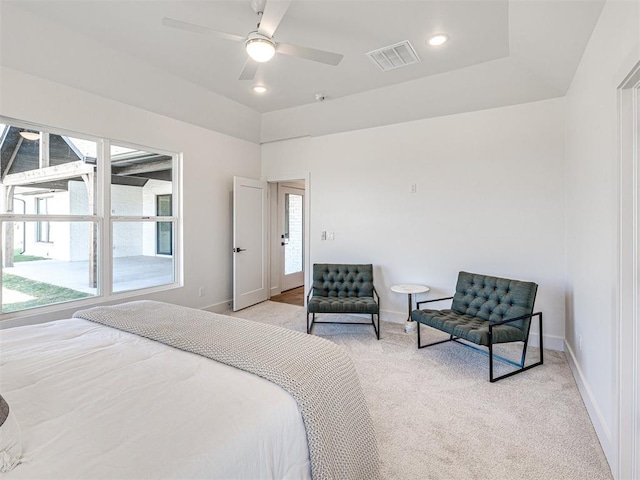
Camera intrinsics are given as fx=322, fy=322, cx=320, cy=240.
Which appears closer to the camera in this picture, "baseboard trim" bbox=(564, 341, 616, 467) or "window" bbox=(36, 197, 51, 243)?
"baseboard trim" bbox=(564, 341, 616, 467)

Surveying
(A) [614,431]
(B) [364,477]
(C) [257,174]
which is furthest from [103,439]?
(C) [257,174]

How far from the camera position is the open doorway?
19.4ft

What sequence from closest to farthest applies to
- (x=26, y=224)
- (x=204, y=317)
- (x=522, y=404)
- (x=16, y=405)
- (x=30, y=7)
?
(x=16, y=405), (x=204, y=317), (x=522, y=404), (x=30, y=7), (x=26, y=224)

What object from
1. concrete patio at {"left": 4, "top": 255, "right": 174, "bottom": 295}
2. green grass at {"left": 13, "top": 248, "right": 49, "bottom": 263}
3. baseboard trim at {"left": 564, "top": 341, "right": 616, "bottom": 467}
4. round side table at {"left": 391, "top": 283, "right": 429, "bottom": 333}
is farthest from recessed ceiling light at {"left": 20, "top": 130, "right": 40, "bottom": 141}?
baseboard trim at {"left": 564, "top": 341, "right": 616, "bottom": 467}

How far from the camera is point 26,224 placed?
2.96m

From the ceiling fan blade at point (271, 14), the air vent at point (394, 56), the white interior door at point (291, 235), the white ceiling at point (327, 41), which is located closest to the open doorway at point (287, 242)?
the white interior door at point (291, 235)

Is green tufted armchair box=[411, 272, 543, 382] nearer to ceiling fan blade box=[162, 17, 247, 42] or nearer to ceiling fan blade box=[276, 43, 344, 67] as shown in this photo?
ceiling fan blade box=[276, 43, 344, 67]

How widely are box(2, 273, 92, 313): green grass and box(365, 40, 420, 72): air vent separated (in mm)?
3831

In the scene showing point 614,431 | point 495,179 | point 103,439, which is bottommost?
point 614,431

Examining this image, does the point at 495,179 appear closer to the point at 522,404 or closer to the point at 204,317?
the point at 522,404

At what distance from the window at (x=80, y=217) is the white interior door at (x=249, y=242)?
88cm

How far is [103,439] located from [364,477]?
112cm

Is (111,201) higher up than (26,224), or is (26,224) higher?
(111,201)

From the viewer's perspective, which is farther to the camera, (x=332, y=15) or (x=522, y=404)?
(x=332, y=15)
